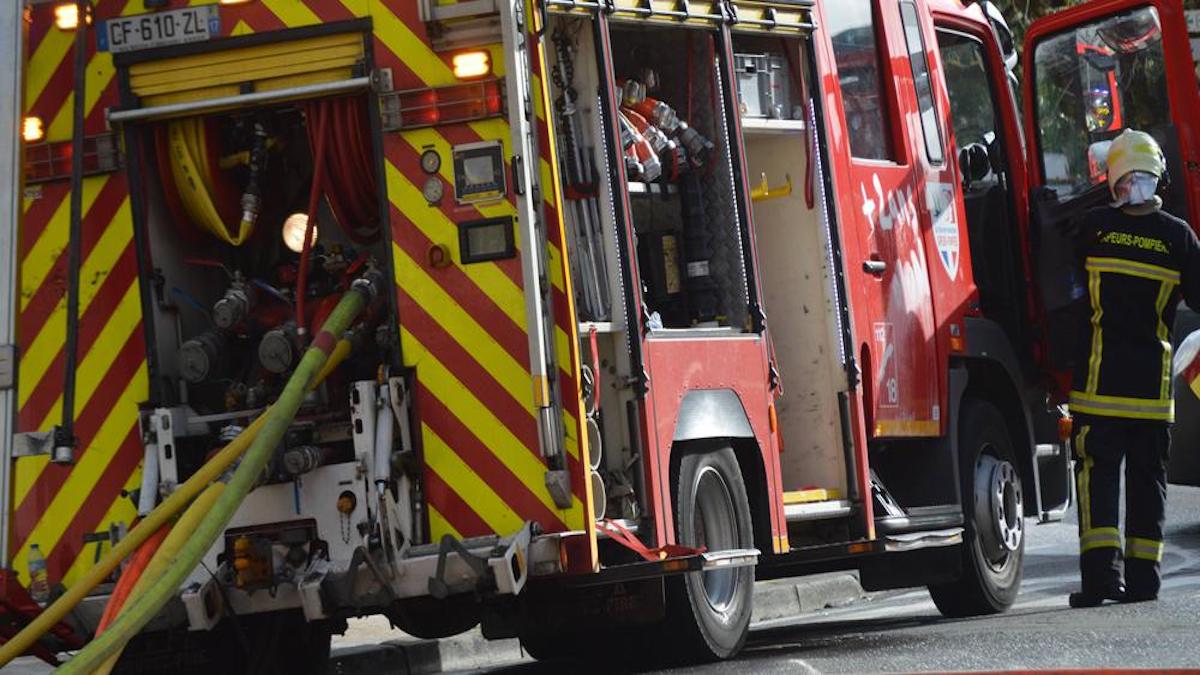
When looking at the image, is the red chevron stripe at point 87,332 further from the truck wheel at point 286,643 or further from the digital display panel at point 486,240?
the digital display panel at point 486,240

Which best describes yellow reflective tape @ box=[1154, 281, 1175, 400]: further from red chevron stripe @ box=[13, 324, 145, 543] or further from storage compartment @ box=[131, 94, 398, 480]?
red chevron stripe @ box=[13, 324, 145, 543]

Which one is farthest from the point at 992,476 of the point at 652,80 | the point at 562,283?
the point at 562,283

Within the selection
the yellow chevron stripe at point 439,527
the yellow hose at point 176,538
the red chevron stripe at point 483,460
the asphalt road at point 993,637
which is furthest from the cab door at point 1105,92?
the yellow hose at point 176,538

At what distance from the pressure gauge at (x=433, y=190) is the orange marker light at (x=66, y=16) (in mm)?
1267

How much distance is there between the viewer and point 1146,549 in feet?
32.5

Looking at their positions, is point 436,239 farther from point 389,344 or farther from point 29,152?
point 29,152

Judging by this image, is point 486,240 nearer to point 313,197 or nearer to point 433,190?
point 433,190

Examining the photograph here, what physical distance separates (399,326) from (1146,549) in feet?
12.8

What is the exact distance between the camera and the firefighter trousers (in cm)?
990

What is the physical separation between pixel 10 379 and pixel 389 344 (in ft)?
3.87

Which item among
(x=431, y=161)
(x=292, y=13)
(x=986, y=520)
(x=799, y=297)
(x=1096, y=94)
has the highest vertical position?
(x=292, y=13)

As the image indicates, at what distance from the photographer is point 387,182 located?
24.5 feet

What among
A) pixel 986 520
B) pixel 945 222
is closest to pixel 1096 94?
pixel 945 222

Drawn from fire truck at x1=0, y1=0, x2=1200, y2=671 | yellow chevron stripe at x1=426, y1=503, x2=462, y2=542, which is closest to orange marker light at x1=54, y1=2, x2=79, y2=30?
fire truck at x1=0, y1=0, x2=1200, y2=671
